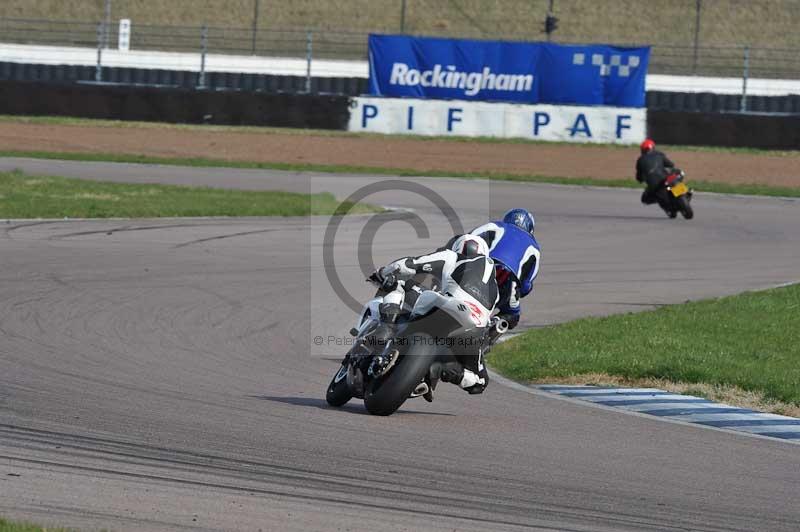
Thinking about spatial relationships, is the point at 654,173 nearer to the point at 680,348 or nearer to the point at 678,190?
the point at 678,190

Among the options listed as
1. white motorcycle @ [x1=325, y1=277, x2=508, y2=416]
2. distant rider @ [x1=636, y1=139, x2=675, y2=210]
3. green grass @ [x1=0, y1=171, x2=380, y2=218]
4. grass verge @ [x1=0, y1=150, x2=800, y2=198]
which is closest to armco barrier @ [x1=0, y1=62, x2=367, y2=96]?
grass verge @ [x1=0, y1=150, x2=800, y2=198]

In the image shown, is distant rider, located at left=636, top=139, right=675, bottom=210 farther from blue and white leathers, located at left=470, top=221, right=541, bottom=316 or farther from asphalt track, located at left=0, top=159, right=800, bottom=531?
blue and white leathers, located at left=470, top=221, right=541, bottom=316

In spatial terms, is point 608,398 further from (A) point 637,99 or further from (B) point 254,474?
(A) point 637,99

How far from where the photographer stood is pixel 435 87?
33.4m

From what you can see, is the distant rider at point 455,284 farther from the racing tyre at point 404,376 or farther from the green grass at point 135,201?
the green grass at point 135,201

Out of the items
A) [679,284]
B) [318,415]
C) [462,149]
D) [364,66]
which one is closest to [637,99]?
[462,149]

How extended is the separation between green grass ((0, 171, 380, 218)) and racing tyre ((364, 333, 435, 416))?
12.3m

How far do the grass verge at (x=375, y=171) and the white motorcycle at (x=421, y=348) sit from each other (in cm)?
2066

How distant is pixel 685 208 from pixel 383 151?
35.2ft

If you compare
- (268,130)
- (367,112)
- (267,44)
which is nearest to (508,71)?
(367,112)

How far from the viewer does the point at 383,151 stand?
32562mm

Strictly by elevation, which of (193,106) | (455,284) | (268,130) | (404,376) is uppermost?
(193,106)

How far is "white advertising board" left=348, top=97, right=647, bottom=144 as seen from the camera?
1288 inches

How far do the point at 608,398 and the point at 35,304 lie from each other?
5.41 meters
